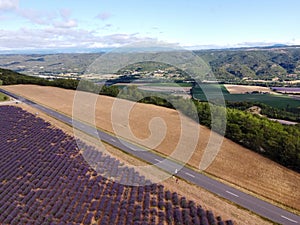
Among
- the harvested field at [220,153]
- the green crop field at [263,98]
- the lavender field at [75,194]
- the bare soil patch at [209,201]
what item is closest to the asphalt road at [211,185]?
the bare soil patch at [209,201]

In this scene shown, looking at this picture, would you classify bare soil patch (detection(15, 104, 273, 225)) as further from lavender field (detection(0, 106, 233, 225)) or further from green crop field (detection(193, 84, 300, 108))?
green crop field (detection(193, 84, 300, 108))

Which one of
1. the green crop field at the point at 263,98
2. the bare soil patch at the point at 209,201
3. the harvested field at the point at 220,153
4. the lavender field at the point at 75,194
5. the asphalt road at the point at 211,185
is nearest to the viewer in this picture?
the lavender field at the point at 75,194

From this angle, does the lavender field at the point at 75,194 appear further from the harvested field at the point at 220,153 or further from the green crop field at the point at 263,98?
the green crop field at the point at 263,98

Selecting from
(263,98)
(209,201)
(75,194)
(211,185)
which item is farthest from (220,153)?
(263,98)

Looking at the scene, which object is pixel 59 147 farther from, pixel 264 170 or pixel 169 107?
pixel 169 107

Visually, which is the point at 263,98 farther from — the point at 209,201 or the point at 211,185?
the point at 209,201

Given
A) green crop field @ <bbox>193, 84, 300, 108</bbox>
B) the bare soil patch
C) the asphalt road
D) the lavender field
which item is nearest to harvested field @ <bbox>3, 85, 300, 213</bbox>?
the asphalt road
